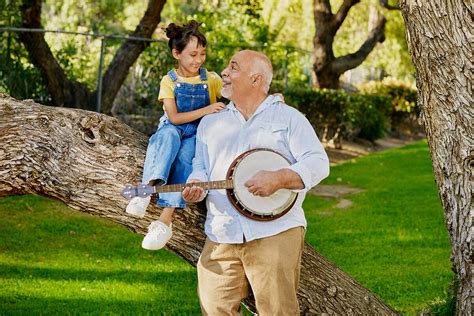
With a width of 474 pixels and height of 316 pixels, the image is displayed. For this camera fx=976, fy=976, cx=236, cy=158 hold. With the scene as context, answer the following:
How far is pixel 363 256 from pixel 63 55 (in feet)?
18.8

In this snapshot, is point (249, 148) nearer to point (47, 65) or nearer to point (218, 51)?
point (47, 65)

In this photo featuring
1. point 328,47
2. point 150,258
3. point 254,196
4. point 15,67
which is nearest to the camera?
point 254,196

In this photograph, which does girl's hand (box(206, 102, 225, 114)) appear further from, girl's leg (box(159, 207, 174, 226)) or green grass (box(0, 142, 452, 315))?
green grass (box(0, 142, 452, 315))

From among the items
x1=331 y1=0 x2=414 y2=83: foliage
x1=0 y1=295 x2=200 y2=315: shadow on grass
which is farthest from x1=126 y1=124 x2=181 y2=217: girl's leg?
x1=331 y1=0 x2=414 y2=83: foliage

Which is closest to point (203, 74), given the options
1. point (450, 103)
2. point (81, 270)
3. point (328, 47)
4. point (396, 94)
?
point (450, 103)

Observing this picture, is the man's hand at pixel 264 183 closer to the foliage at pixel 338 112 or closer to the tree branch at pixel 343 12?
the foliage at pixel 338 112

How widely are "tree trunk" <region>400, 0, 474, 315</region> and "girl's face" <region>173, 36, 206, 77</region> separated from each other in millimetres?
1009

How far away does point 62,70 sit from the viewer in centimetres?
1236

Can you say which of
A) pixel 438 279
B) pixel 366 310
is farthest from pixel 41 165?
pixel 438 279

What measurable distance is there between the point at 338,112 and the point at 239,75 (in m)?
14.6

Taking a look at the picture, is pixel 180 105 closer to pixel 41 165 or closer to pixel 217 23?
pixel 41 165

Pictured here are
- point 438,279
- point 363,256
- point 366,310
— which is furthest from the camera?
point 363,256

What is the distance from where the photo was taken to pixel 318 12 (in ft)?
66.4

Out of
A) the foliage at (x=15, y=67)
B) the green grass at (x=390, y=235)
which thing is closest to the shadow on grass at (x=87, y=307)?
the green grass at (x=390, y=235)
